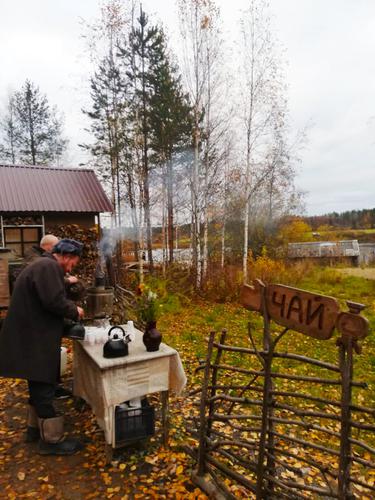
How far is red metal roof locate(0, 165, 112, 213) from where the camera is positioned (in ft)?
33.5

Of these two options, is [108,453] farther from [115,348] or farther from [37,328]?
[37,328]

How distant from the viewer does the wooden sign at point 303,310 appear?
2020 millimetres

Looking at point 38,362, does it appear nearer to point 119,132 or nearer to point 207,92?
point 207,92

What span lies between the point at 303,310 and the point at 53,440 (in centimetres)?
295

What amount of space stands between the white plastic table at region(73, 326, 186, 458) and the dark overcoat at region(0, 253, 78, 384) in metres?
0.44

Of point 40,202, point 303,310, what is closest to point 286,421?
point 303,310

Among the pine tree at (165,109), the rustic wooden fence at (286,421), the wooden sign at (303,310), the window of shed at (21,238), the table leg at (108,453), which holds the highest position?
the pine tree at (165,109)

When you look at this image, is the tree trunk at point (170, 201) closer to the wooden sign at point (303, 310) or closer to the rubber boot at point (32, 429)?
the rubber boot at point (32, 429)

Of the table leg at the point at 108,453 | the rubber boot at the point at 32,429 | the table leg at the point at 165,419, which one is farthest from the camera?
the rubber boot at the point at 32,429

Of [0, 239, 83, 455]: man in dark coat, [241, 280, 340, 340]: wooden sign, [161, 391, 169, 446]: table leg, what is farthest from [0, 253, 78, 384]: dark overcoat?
Answer: [241, 280, 340, 340]: wooden sign

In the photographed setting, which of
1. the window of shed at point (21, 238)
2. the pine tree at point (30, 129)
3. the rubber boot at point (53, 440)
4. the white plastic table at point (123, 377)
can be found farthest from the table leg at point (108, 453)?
the pine tree at point (30, 129)

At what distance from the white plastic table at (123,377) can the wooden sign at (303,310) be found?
1448mm

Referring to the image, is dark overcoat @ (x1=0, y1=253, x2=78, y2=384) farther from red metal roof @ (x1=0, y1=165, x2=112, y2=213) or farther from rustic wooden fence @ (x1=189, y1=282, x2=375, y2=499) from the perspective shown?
red metal roof @ (x1=0, y1=165, x2=112, y2=213)

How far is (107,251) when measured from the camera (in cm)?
1051
